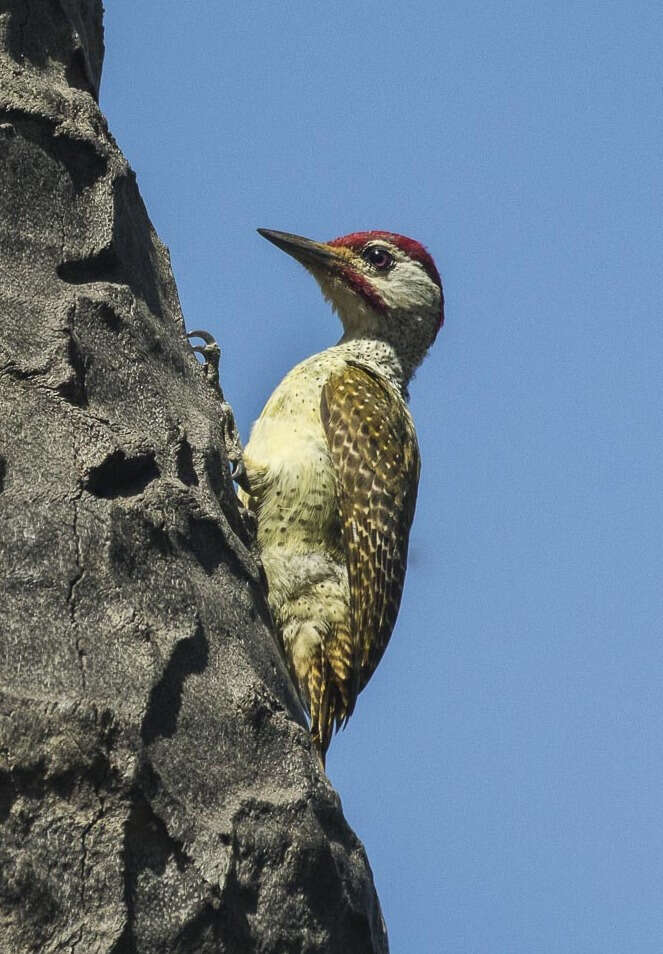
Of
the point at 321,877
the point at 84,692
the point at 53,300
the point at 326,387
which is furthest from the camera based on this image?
the point at 326,387

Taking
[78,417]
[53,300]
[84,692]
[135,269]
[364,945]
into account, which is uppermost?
[135,269]

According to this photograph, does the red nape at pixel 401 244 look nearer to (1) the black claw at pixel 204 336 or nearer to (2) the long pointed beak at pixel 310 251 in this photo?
(2) the long pointed beak at pixel 310 251

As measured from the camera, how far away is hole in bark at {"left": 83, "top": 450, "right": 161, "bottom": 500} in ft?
10.2

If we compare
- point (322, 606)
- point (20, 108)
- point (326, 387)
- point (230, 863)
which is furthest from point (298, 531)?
point (230, 863)

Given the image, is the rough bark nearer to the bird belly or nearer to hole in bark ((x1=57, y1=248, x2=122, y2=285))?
hole in bark ((x1=57, y1=248, x2=122, y2=285))

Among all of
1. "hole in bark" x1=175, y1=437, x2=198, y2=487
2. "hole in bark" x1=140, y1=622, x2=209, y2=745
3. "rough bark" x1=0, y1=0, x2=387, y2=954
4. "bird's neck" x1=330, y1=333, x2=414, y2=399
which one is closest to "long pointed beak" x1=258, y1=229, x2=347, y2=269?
"bird's neck" x1=330, y1=333, x2=414, y2=399

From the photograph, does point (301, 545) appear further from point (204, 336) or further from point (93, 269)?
point (93, 269)

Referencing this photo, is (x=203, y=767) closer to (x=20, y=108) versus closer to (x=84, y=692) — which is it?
(x=84, y=692)

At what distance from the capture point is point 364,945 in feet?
10.2

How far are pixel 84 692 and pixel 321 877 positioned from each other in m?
0.69

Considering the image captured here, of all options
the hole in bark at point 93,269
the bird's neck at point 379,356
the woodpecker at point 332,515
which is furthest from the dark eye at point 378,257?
the hole in bark at point 93,269

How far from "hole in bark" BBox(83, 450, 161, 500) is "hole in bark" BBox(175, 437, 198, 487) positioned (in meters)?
0.11

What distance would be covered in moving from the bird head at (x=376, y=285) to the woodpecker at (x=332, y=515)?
1.90ft

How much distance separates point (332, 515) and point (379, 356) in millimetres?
1766
